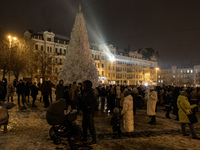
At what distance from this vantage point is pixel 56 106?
577cm

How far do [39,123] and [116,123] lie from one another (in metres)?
4.18

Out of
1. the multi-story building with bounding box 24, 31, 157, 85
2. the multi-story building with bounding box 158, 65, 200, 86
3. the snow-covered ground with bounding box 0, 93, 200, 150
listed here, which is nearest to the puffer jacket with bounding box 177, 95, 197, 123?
the snow-covered ground with bounding box 0, 93, 200, 150

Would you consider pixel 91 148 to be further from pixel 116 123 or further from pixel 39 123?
pixel 39 123

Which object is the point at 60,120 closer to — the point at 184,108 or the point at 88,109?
the point at 88,109

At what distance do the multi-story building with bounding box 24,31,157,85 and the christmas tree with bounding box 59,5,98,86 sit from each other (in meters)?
17.7

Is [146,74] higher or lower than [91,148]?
higher

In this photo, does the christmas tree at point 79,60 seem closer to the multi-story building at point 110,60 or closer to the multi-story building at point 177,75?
the multi-story building at point 110,60

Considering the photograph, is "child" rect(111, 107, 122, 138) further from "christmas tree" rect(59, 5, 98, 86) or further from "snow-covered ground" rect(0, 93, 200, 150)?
"christmas tree" rect(59, 5, 98, 86)

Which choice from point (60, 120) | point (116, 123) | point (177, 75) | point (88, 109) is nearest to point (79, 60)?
point (116, 123)

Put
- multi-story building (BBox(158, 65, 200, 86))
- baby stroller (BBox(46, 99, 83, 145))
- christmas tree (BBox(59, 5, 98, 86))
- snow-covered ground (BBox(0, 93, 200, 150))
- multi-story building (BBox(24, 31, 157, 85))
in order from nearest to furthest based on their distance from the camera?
baby stroller (BBox(46, 99, 83, 145)), snow-covered ground (BBox(0, 93, 200, 150)), christmas tree (BBox(59, 5, 98, 86)), multi-story building (BBox(24, 31, 157, 85)), multi-story building (BBox(158, 65, 200, 86))

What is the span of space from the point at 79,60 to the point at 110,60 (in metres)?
44.5

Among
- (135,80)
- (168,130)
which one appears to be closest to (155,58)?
(135,80)

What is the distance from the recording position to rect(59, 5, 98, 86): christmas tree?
26625mm

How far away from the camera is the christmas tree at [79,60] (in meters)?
26.6
